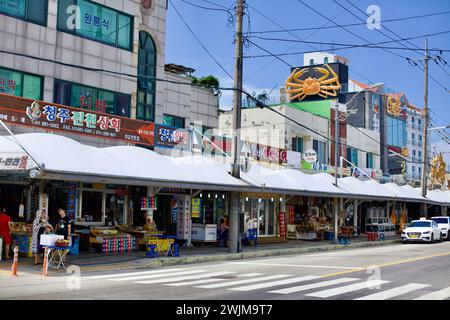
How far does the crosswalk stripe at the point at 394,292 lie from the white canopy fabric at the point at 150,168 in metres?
9.33

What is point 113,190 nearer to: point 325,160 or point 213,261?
point 213,261

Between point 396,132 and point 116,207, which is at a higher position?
point 396,132

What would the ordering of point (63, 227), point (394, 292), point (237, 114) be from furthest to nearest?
point (237, 114) < point (63, 227) < point (394, 292)

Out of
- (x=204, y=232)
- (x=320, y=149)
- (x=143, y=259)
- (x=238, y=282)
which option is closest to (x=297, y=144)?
(x=320, y=149)

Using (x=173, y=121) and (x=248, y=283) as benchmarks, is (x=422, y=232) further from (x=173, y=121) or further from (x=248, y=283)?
(x=248, y=283)

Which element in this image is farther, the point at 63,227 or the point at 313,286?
the point at 63,227

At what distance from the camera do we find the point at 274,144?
124ft

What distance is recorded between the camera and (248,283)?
1428cm

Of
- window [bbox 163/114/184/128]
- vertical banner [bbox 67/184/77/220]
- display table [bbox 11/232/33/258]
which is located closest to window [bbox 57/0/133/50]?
window [bbox 163/114/184/128]

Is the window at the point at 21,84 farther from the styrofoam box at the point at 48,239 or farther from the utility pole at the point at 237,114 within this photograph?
the utility pole at the point at 237,114

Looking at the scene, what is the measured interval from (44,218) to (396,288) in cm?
1088

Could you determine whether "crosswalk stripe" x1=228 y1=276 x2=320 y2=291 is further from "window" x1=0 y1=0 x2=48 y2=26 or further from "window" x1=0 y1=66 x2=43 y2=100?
"window" x1=0 y1=0 x2=48 y2=26

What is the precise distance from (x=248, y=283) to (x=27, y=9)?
49.7 feet

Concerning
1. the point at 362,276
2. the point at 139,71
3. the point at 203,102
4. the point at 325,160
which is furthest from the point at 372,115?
the point at 362,276
